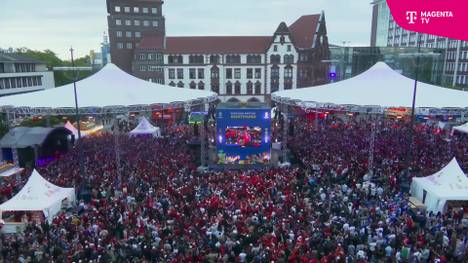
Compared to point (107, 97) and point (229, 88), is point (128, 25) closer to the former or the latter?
point (229, 88)

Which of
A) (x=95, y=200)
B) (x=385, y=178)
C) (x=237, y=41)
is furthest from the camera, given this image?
(x=237, y=41)

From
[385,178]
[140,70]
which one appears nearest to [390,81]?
[385,178]

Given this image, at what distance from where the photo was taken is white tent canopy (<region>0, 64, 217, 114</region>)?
70.8ft

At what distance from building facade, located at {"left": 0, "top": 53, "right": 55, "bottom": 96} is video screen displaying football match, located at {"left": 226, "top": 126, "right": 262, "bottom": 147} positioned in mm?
34866

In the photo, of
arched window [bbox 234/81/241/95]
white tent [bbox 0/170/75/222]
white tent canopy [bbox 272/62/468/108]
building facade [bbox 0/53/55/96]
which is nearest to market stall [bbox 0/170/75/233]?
white tent [bbox 0/170/75/222]

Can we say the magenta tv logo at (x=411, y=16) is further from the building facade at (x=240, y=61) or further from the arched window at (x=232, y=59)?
the arched window at (x=232, y=59)

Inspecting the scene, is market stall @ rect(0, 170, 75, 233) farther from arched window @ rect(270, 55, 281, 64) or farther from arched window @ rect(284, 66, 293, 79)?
arched window @ rect(284, 66, 293, 79)

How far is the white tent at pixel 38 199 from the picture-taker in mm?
15078

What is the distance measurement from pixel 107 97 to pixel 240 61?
30.3 metres

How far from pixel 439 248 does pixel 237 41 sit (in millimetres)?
43504

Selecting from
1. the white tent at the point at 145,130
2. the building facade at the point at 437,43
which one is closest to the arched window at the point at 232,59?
the white tent at the point at 145,130

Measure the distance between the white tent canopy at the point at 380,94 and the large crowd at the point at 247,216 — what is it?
3417mm

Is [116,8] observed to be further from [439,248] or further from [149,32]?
[439,248]

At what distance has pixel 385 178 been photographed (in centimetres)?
1869
